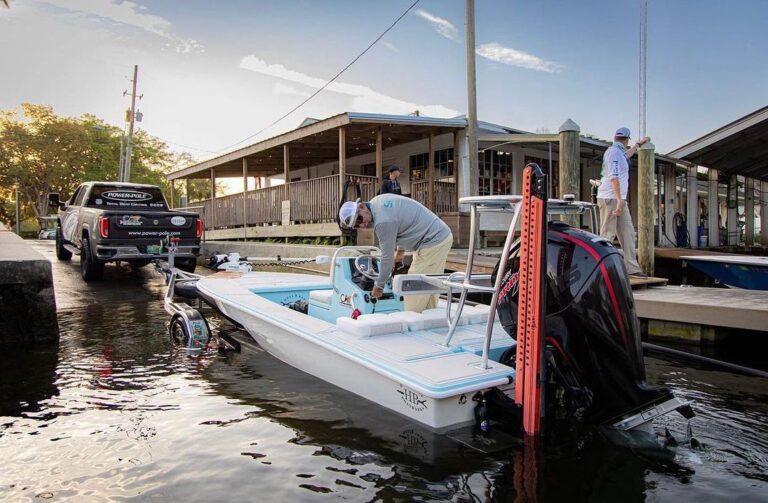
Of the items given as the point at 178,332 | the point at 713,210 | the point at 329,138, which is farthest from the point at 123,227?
the point at 713,210

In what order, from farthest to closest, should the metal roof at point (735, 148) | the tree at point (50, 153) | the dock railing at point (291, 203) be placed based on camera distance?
the tree at point (50, 153) → the dock railing at point (291, 203) → the metal roof at point (735, 148)

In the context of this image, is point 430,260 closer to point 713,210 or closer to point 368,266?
point 368,266

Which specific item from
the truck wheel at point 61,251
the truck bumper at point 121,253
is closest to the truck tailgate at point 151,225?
the truck bumper at point 121,253

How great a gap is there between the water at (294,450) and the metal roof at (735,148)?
10664 millimetres

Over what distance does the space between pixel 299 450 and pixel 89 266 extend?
8950 mm

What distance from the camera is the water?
9.79ft

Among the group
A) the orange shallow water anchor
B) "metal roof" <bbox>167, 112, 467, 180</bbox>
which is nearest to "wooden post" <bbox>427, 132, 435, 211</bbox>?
"metal roof" <bbox>167, 112, 467, 180</bbox>

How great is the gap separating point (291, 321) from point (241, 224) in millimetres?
15227

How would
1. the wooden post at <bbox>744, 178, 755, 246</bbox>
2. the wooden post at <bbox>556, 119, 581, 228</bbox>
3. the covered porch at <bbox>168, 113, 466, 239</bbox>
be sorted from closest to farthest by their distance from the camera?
the wooden post at <bbox>556, 119, 581, 228</bbox>
the covered porch at <bbox>168, 113, 466, 239</bbox>
the wooden post at <bbox>744, 178, 755, 246</bbox>

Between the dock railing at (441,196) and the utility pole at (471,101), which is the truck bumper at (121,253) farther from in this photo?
the dock railing at (441,196)

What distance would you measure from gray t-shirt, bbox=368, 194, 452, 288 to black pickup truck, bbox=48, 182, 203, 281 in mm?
6702

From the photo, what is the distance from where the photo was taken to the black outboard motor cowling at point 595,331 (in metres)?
3.14

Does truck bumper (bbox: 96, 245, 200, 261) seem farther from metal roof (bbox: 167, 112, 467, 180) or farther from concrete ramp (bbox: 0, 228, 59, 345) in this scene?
metal roof (bbox: 167, 112, 467, 180)

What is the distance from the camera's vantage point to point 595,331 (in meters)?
3.16
